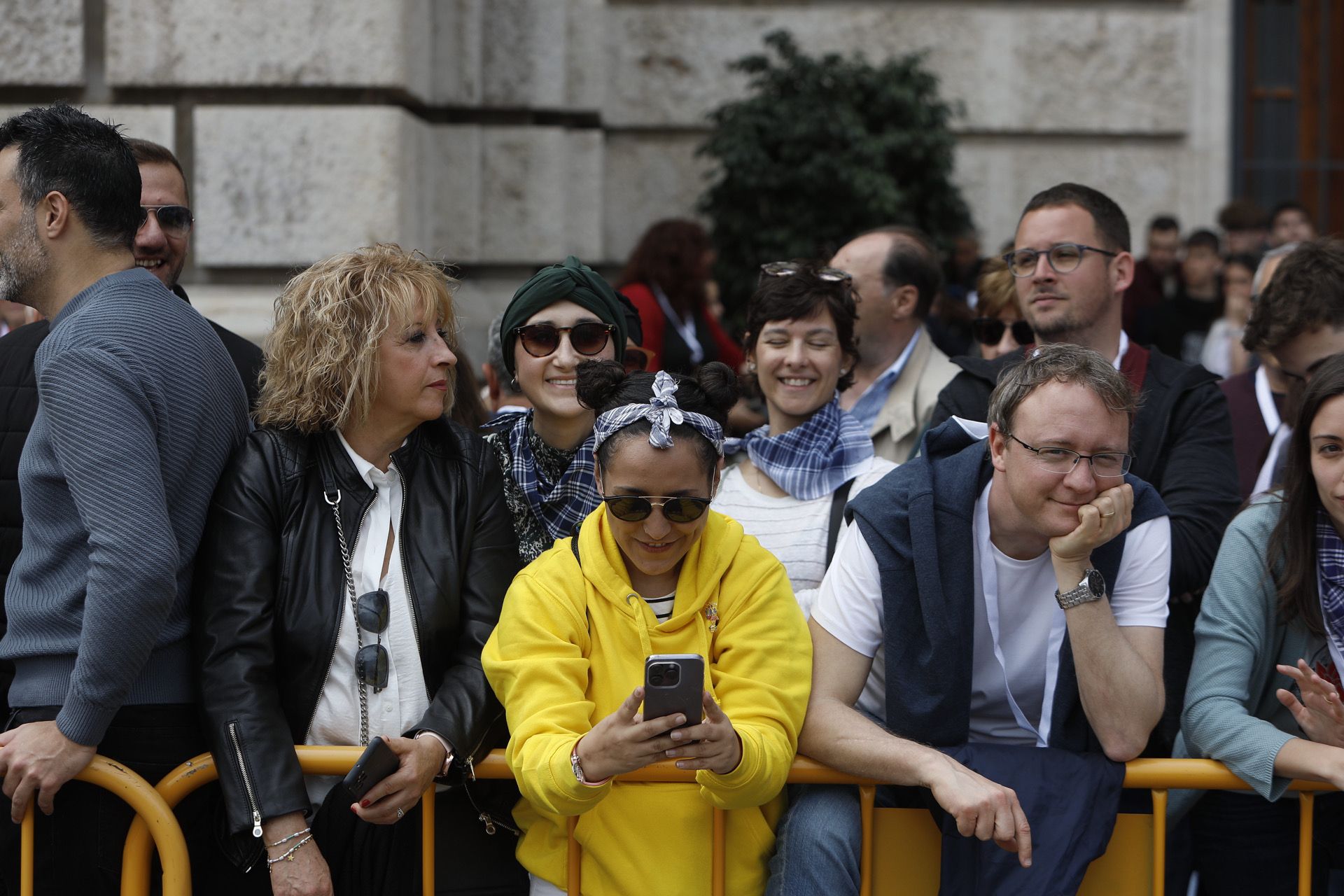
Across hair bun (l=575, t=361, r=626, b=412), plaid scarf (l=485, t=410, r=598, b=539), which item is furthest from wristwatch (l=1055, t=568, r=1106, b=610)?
plaid scarf (l=485, t=410, r=598, b=539)

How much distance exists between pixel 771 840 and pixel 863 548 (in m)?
0.68

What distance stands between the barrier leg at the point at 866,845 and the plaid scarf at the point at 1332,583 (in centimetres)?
112

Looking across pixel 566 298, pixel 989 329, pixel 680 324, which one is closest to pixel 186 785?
pixel 566 298

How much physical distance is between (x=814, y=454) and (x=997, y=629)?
822mm

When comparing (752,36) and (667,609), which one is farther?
(752,36)

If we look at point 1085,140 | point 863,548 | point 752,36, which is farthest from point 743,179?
point 863,548

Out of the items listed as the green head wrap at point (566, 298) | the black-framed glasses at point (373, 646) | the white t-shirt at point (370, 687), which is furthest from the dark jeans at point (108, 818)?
the green head wrap at point (566, 298)

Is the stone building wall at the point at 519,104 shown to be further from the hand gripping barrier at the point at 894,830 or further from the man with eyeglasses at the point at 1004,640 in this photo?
the man with eyeglasses at the point at 1004,640

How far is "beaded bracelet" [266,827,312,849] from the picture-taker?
2.71 metres

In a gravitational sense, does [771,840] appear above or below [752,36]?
below

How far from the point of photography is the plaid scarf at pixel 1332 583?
9.84 ft

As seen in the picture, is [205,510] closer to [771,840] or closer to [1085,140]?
[771,840]

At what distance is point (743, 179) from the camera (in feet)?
25.6

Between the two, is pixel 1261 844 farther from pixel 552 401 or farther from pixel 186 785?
pixel 186 785
